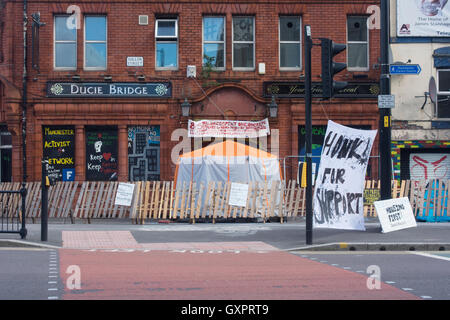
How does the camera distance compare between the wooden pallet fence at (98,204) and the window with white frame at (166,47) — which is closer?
the wooden pallet fence at (98,204)

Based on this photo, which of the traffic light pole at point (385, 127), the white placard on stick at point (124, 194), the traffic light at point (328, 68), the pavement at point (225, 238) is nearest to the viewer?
the traffic light at point (328, 68)

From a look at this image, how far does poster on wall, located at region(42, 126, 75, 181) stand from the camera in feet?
76.5

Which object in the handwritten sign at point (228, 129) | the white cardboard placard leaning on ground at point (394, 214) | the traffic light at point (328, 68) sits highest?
the traffic light at point (328, 68)

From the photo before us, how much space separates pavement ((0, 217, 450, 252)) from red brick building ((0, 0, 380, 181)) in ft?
17.8

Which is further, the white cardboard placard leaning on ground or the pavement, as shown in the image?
the white cardboard placard leaning on ground

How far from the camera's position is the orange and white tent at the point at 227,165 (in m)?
20.9

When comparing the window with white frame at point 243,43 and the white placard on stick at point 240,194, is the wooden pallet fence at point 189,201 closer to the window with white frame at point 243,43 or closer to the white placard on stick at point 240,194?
the white placard on stick at point 240,194

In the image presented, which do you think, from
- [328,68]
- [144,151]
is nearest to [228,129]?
[144,151]

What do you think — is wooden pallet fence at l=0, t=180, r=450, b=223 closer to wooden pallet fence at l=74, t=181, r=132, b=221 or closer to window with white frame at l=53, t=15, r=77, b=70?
wooden pallet fence at l=74, t=181, r=132, b=221

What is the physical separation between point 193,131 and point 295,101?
152 inches

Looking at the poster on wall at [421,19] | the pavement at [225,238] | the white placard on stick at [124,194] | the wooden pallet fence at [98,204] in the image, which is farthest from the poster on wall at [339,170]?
the poster on wall at [421,19]

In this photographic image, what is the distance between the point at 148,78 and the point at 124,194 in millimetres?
5385

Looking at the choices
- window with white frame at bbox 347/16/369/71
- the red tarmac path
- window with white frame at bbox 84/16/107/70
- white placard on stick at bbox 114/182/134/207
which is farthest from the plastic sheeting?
the red tarmac path

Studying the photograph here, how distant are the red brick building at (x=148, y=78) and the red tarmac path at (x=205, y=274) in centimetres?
977
